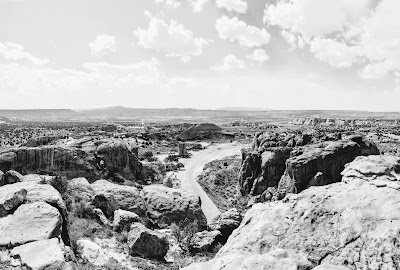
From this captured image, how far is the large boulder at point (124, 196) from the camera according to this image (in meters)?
29.3

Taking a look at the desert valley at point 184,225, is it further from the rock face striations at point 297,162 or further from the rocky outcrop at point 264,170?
the rocky outcrop at point 264,170

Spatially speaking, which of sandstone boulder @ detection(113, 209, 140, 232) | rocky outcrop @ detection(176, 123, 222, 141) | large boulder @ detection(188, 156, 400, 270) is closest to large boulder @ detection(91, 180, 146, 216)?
sandstone boulder @ detection(113, 209, 140, 232)

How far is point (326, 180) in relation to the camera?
47.4m

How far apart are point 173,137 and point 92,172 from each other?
107624 millimetres

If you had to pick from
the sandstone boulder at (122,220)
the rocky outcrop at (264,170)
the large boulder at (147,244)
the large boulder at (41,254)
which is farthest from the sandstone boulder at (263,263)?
the rocky outcrop at (264,170)

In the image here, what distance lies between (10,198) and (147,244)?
814 centimetres

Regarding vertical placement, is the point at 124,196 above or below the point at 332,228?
below

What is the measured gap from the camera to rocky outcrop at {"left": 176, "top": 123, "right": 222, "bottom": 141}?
6235 inches

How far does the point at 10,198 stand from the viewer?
18.2 metres

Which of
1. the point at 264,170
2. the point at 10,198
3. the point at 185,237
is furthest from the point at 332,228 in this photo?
the point at 264,170

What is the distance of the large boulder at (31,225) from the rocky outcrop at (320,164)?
3742 cm

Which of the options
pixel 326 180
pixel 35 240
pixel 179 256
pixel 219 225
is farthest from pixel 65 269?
pixel 326 180

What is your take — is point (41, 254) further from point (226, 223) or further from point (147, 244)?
point (226, 223)

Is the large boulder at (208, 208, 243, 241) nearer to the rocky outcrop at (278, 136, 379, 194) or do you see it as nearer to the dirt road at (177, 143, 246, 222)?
the dirt road at (177, 143, 246, 222)
